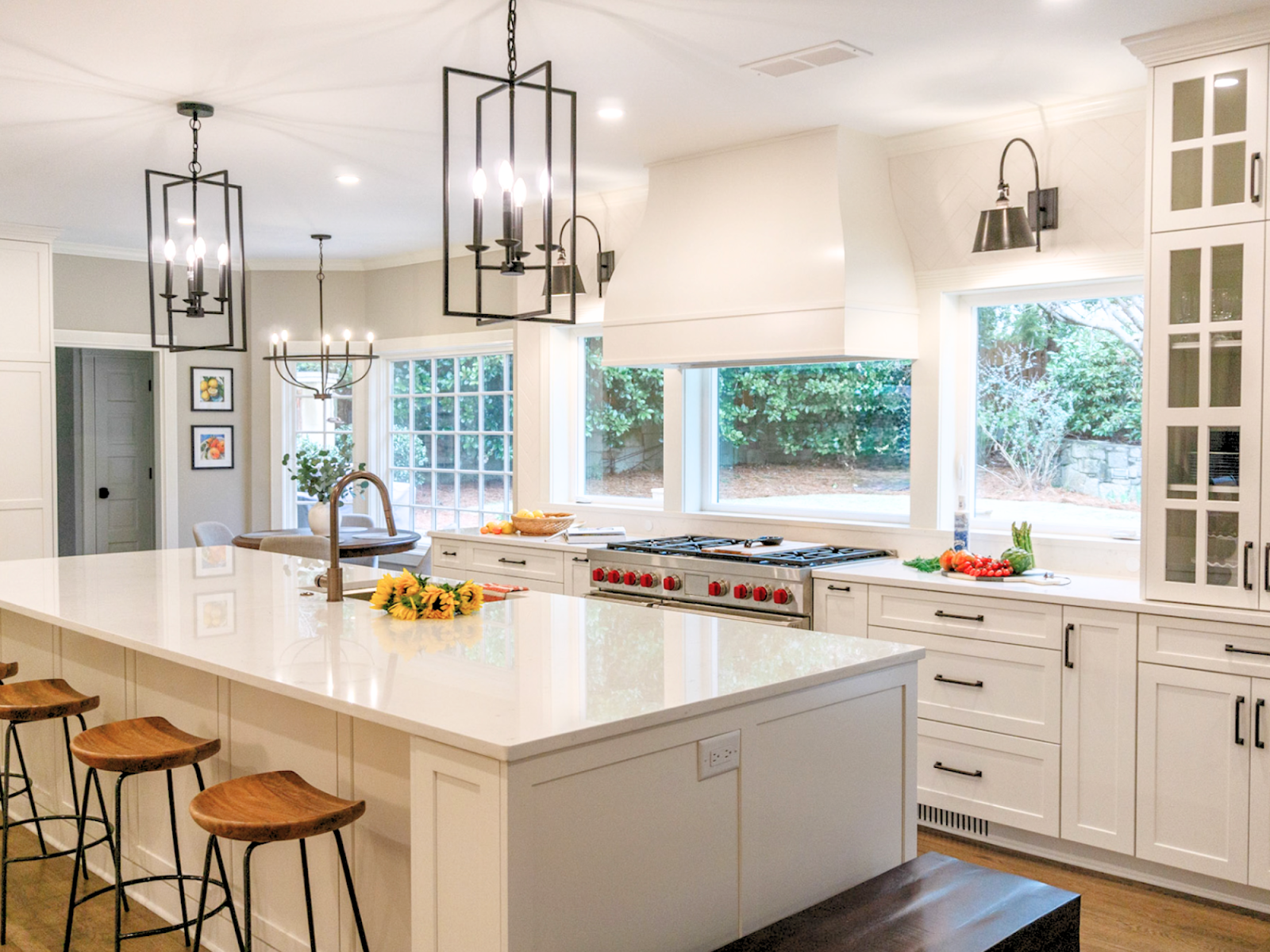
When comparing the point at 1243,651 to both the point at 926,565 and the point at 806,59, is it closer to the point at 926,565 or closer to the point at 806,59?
the point at 926,565

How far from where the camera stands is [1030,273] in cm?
418

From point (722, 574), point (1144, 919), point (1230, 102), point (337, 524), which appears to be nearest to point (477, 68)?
point (337, 524)

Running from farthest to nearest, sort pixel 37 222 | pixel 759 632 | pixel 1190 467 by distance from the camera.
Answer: pixel 37 222 < pixel 1190 467 < pixel 759 632

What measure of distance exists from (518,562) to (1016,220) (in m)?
2.75

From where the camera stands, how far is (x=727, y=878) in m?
2.18

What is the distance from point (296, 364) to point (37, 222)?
2016 mm

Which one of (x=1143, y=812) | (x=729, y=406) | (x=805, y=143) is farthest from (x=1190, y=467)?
(x=729, y=406)

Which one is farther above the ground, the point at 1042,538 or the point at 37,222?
the point at 37,222

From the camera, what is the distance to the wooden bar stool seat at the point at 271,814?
7.01ft

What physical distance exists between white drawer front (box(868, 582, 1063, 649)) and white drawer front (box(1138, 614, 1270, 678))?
29cm

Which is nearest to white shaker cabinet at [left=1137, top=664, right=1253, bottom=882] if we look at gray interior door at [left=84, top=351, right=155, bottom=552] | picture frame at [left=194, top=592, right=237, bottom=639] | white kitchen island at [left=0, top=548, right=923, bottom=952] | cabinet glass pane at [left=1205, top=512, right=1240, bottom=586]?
cabinet glass pane at [left=1205, top=512, right=1240, bottom=586]

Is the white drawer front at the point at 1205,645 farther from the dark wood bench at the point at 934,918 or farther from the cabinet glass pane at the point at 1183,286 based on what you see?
the dark wood bench at the point at 934,918

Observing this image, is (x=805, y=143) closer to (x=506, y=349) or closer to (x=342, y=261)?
(x=506, y=349)

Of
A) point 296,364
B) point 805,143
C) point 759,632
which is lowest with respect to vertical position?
point 759,632
